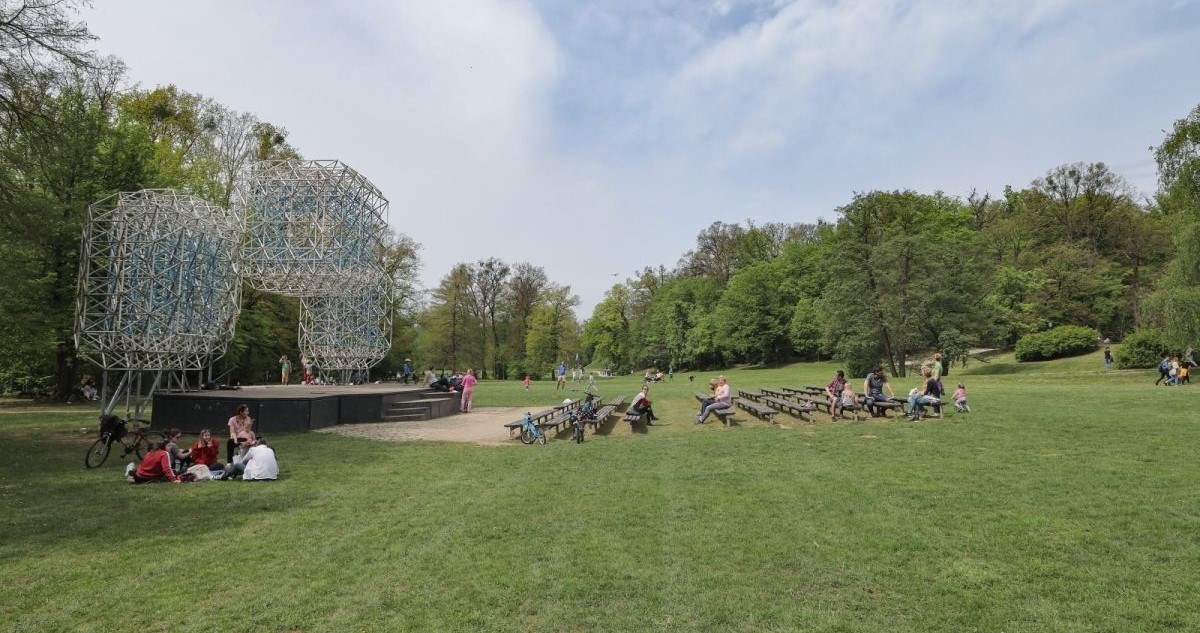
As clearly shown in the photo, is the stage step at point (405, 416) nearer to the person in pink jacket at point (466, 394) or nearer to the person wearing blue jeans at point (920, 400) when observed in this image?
the person in pink jacket at point (466, 394)

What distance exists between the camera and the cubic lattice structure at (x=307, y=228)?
88.3ft

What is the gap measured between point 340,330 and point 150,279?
1691cm

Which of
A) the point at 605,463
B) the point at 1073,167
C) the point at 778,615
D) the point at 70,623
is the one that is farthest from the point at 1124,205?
the point at 70,623

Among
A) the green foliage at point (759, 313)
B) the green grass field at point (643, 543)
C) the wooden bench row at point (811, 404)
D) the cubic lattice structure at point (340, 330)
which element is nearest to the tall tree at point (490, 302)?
the green foliage at point (759, 313)

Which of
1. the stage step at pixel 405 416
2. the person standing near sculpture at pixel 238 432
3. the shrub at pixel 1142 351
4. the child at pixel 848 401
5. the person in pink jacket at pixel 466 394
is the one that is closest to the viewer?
the person standing near sculpture at pixel 238 432

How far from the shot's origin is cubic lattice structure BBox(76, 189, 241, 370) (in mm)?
17406

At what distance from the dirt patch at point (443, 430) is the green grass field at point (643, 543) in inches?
169

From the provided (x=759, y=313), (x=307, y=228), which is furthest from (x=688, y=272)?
(x=307, y=228)

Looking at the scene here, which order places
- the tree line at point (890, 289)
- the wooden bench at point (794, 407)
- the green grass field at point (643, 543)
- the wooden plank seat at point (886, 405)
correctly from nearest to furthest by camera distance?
the green grass field at point (643, 543) < the wooden plank seat at point (886, 405) < the wooden bench at point (794, 407) < the tree line at point (890, 289)

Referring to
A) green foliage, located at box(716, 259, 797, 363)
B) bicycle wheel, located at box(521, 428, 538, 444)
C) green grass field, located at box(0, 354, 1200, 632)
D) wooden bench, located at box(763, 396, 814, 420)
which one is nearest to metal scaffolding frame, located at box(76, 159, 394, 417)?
green grass field, located at box(0, 354, 1200, 632)

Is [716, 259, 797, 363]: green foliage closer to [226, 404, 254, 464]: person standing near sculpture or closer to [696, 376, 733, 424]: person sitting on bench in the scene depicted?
[696, 376, 733, 424]: person sitting on bench

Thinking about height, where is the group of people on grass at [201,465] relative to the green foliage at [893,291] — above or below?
below

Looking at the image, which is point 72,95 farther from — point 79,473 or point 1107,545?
point 1107,545

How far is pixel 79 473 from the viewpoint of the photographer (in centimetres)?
1150
